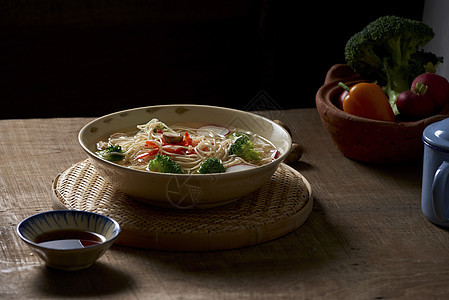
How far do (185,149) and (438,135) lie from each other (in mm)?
664

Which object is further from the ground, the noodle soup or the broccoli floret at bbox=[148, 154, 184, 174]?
the broccoli floret at bbox=[148, 154, 184, 174]

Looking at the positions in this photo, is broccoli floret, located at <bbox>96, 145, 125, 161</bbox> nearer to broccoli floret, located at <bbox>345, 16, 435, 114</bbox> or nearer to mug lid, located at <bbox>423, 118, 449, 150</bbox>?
mug lid, located at <bbox>423, 118, 449, 150</bbox>

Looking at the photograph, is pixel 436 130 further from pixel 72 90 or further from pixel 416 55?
pixel 72 90

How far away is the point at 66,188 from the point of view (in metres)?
1.66

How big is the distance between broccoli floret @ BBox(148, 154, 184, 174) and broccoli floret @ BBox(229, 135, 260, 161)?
19 centimetres

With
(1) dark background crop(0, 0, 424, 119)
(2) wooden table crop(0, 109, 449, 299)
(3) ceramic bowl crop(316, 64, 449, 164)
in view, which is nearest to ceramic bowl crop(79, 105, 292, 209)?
(2) wooden table crop(0, 109, 449, 299)

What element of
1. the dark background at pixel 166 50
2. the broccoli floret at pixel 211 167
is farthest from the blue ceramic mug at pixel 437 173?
the dark background at pixel 166 50

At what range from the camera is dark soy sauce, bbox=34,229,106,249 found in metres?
1.31

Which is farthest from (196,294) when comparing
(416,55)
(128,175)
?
(416,55)

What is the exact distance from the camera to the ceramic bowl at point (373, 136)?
6.18ft

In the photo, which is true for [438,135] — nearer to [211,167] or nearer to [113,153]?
[211,167]

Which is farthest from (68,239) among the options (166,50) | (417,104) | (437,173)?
(166,50)

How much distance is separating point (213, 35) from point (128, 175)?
2.28 m

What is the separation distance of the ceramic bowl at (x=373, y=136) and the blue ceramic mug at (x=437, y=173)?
329 millimetres
